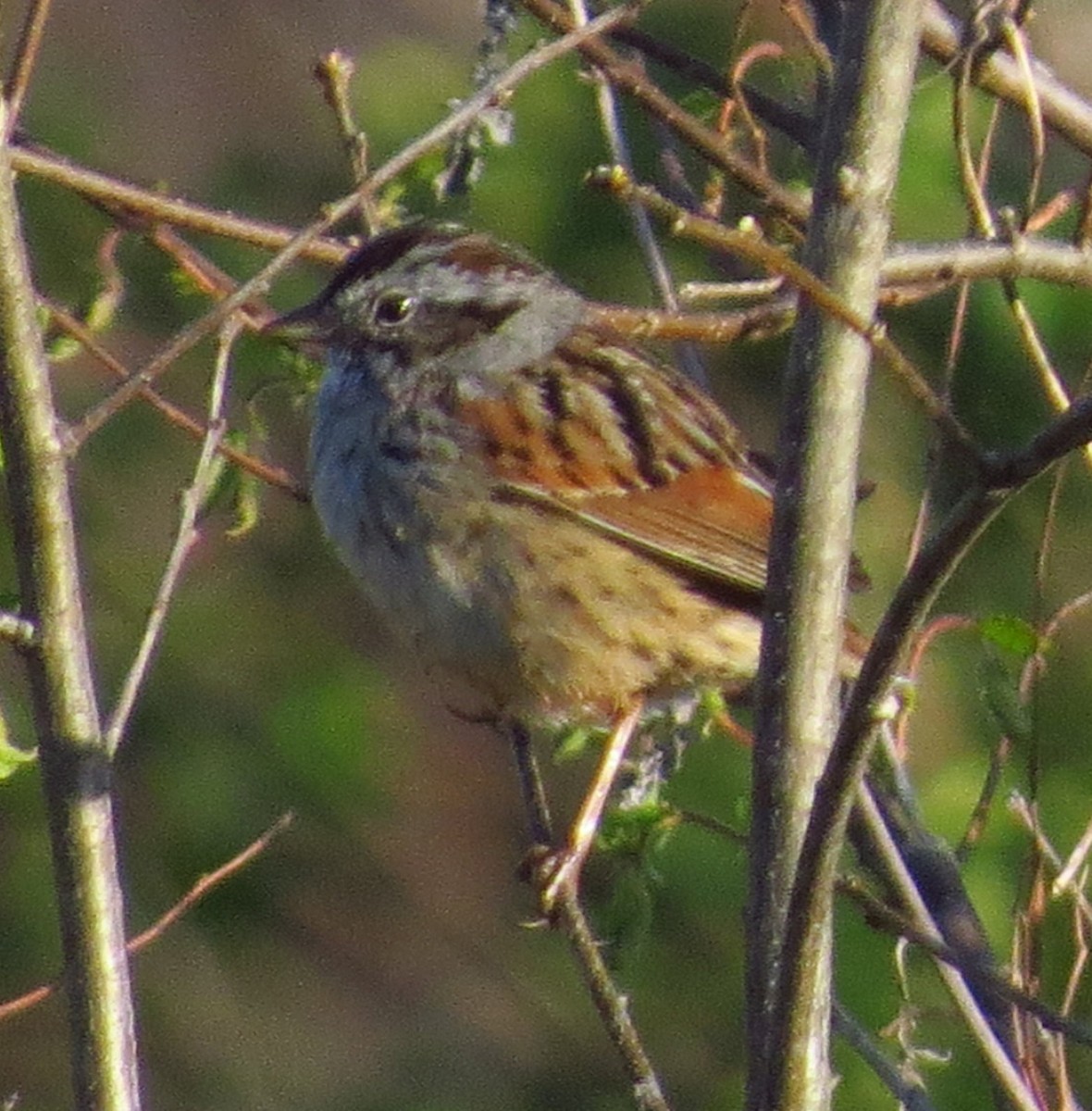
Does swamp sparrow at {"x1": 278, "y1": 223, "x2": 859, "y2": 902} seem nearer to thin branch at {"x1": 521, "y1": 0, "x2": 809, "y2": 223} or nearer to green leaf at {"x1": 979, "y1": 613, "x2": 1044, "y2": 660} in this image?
thin branch at {"x1": 521, "y1": 0, "x2": 809, "y2": 223}

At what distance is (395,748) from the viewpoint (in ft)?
16.8

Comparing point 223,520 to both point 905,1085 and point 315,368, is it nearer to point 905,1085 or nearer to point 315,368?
point 315,368

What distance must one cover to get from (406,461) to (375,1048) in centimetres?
305

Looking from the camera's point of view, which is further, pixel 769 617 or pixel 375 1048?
pixel 375 1048

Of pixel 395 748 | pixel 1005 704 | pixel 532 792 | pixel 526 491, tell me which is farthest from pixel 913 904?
pixel 395 748

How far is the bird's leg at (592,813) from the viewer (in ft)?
10.8

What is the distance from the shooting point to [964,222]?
448cm

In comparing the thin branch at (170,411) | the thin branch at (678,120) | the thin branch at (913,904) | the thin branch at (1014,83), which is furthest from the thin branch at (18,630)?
the thin branch at (1014,83)

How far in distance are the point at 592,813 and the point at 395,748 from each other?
69.8 inches

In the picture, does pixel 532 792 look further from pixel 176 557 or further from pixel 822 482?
pixel 822 482

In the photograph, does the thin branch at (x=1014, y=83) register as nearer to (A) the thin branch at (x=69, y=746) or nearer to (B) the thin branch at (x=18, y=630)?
(A) the thin branch at (x=69, y=746)

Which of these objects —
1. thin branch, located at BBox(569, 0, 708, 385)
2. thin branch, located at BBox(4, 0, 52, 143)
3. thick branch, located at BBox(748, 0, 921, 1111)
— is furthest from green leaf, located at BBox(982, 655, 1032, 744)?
thin branch, located at BBox(4, 0, 52, 143)

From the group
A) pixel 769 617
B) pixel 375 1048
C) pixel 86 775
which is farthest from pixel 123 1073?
pixel 375 1048

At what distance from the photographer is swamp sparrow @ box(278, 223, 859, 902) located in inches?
129
